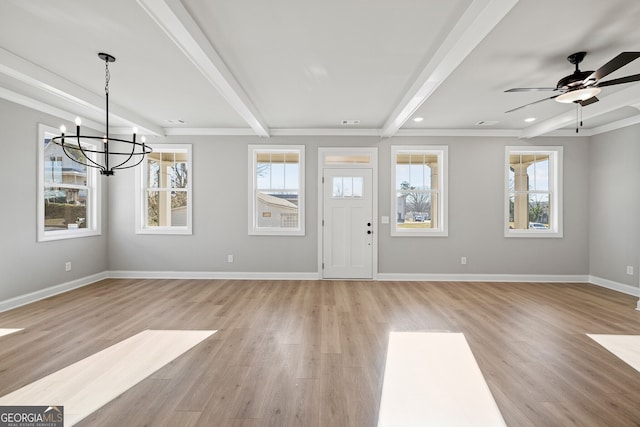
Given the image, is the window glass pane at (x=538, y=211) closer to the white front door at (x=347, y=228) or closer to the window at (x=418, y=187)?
the window at (x=418, y=187)

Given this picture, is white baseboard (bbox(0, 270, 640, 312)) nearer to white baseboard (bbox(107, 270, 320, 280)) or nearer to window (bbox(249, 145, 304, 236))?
white baseboard (bbox(107, 270, 320, 280))

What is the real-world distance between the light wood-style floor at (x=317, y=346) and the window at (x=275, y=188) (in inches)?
50.5

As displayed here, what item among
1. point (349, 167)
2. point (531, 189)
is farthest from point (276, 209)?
point (531, 189)

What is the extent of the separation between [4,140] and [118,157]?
1.81 m

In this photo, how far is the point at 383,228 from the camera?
18.2 feet

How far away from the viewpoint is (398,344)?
2.85 metres

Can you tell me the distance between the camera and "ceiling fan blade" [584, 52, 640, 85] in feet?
6.89

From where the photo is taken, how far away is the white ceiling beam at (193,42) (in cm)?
200

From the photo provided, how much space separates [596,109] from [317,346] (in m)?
4.77

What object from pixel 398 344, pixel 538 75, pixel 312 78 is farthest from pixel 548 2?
pixel 398 344

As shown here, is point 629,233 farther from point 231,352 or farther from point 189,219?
point 189,219

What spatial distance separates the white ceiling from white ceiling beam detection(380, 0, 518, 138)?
0.01m

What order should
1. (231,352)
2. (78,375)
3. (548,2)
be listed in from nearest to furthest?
(548,2) → (78,375) → (231,352)

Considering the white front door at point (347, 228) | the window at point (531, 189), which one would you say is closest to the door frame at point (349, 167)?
the white front door at point (347, 228)
